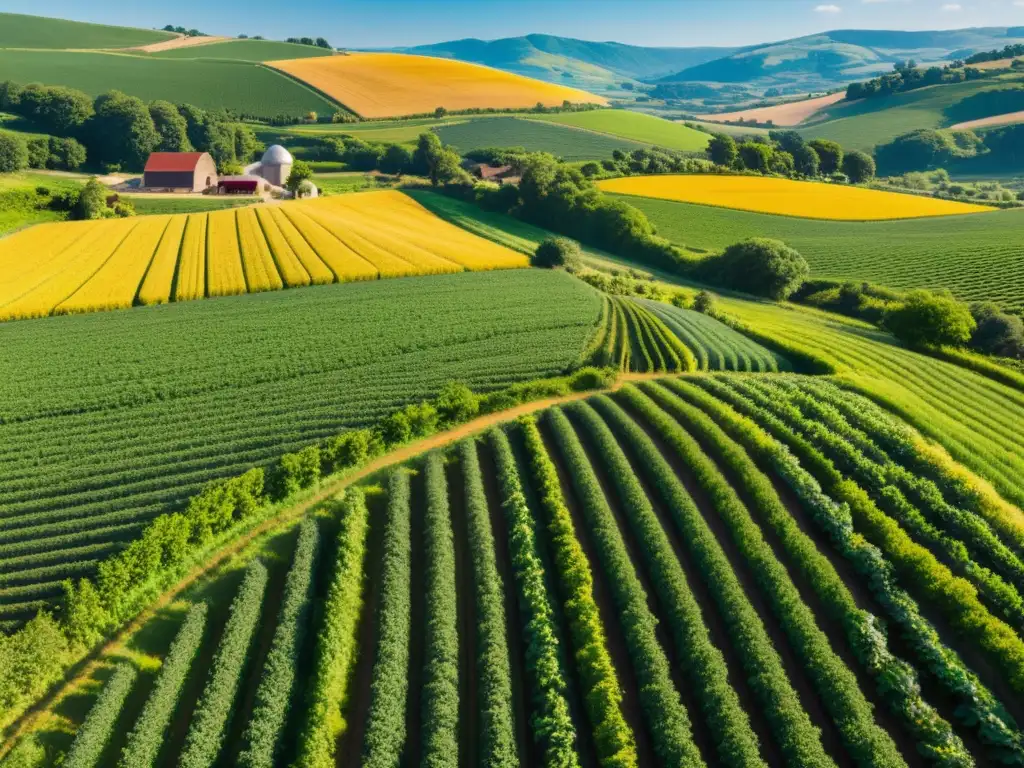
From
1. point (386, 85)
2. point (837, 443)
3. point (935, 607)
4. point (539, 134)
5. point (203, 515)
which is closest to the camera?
point (935, 607)

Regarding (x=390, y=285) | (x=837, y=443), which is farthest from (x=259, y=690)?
(x=390, y=285)

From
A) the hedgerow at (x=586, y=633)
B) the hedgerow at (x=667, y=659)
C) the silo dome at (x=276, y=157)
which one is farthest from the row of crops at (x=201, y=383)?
the silo dome at (x=276, y=157)

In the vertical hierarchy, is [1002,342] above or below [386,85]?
below

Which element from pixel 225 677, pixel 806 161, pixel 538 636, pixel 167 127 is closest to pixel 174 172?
pixel 167 127

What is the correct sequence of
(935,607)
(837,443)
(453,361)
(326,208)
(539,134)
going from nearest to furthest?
(935,607)
(837,443)
(453,361)
(326,208)
(539,134)

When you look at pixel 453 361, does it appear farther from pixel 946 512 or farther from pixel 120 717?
pixel 946 512

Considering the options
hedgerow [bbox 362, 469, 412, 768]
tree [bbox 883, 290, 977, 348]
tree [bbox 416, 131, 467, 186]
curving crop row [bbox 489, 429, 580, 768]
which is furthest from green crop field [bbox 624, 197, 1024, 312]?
hedgerow [bbox 362, 469, 412, 768]

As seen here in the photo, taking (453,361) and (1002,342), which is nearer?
(453,361)

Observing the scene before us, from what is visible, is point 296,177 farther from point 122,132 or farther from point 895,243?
point 895,243
